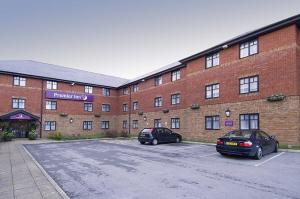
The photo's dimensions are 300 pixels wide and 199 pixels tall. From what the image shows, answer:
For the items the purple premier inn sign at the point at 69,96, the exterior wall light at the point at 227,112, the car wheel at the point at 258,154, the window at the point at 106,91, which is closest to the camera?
the car wheel at the point at 258,154

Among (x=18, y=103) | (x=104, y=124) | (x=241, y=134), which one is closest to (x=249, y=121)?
(x=241, y=134)

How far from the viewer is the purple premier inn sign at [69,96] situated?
1101 inches

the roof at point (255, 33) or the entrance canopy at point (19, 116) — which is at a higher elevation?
the roof at point (255, 33)

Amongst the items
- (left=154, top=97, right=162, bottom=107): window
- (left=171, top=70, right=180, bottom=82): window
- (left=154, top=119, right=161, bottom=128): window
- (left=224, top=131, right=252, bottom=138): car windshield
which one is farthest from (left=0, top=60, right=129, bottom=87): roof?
(left=224, top=131, right=252, bottom=138): car windshield

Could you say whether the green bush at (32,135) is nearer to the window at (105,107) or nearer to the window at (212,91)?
the window at (105,107)

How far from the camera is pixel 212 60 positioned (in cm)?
1944

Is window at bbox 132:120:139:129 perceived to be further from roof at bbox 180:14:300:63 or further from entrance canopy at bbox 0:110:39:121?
roof at bbox 180:14:300:63

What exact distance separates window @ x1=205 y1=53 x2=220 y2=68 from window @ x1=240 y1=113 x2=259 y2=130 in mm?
5258

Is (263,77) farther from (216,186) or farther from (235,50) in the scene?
(216,186)

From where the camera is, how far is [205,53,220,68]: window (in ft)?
62.4

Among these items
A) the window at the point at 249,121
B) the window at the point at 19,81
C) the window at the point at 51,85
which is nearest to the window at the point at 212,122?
the window at the point at 249,121

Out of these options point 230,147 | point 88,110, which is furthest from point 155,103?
point 230,147

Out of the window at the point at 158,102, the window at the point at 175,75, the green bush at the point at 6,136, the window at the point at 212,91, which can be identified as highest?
the window at the point at 175,75

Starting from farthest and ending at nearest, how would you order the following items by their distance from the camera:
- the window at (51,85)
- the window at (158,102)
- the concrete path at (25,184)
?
the window at (51,85), the window at (158,102), the concrete path at (25,184)
